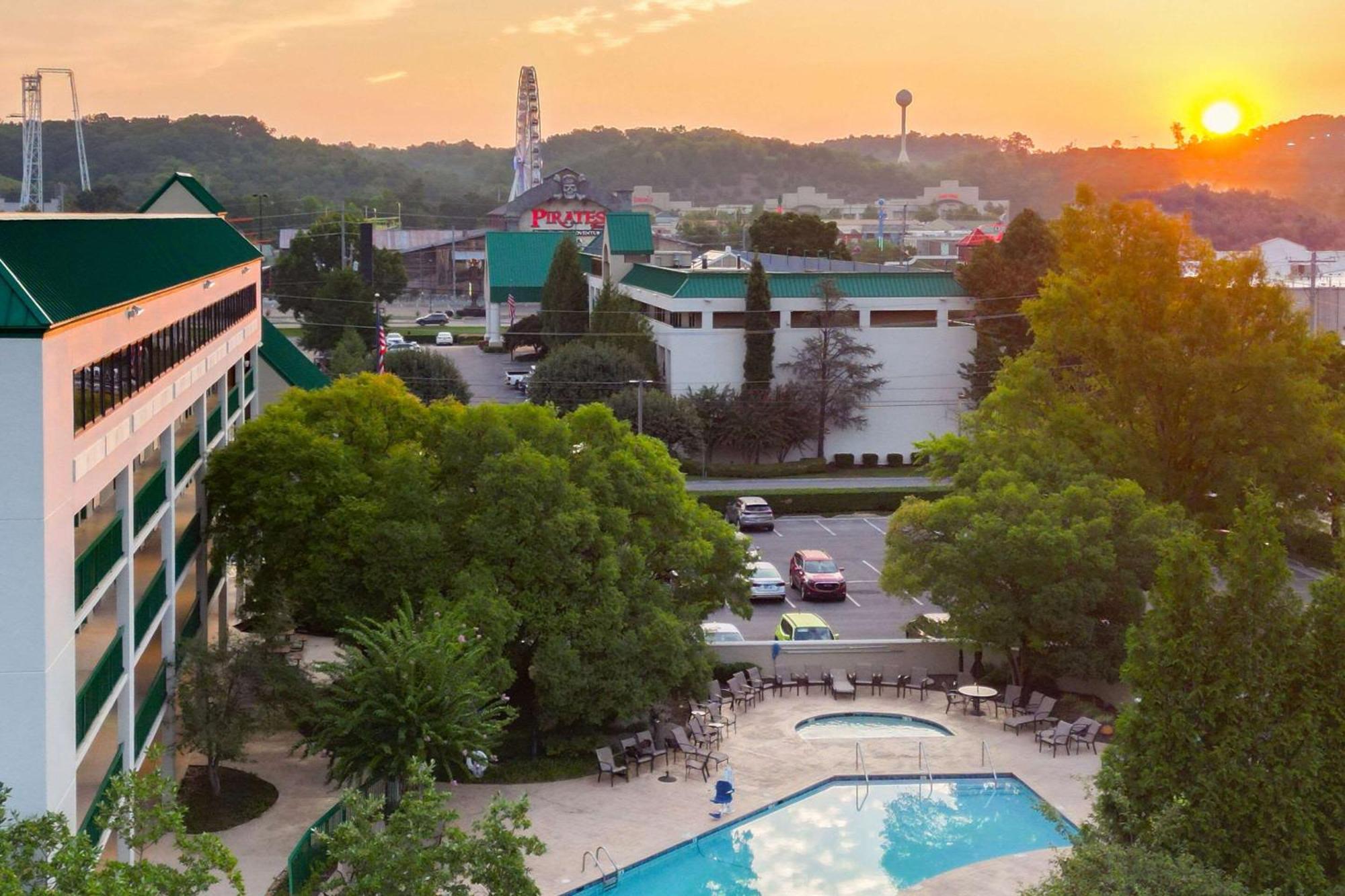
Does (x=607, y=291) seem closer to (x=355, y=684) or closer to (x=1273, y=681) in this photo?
(x=355, y=684)

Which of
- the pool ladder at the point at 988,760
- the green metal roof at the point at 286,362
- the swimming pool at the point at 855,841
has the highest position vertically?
the green metal roof at the point at 286,362

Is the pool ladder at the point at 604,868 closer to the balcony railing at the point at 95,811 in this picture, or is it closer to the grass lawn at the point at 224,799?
the grass lawn at the point at 224,799

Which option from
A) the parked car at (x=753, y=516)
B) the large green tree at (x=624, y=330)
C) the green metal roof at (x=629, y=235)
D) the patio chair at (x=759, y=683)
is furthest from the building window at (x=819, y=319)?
the patio chair at (x=759, y=683)

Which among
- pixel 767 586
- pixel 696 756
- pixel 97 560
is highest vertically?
pixel 97 560

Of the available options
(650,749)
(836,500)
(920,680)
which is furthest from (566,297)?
(650,749)

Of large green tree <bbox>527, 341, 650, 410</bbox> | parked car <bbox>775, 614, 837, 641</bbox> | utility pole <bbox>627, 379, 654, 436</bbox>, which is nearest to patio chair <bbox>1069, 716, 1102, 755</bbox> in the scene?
parked car <bbox>775, 614, 837, 641</bbox>

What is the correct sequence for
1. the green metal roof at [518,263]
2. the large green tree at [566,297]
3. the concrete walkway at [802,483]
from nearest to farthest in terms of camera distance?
1. the concrete walkway at [802,483]
2. the large green tree at [566,297]
3. the green metal roof at [518,263]

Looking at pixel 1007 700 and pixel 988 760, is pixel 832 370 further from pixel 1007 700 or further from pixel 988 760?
pixel 988 760
